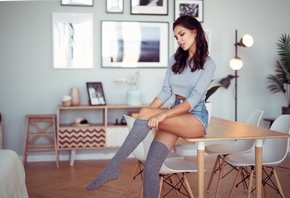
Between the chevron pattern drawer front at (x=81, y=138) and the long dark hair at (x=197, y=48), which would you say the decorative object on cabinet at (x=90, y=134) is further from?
the long dark hair at (x=197, y=48)

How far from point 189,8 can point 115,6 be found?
40.2 inches

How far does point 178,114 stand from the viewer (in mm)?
2629

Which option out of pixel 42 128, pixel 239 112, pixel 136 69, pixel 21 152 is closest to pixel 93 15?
pixel 136 69

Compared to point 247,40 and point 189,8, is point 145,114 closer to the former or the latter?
point 247,40

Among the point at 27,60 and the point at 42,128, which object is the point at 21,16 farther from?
the point at 42,128

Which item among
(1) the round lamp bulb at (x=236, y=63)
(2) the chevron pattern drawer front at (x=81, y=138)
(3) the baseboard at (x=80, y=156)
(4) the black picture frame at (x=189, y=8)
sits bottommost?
(3) the baseboard at (x=80, y=156)

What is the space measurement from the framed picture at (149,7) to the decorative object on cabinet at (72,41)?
0.60 meters

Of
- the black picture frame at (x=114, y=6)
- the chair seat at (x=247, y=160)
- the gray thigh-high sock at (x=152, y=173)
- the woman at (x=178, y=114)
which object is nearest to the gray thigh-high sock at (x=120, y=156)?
the woman at (x=178, y=114)

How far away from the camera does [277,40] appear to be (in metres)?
6.04

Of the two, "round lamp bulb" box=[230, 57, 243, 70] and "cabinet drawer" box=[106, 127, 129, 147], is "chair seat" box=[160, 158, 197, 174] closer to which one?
"cabinet drawer" box=[106, 127, 129, 147]

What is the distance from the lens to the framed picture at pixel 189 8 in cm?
568

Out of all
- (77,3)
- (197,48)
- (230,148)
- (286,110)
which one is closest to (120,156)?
(197,48)

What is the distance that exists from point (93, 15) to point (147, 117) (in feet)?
10.6

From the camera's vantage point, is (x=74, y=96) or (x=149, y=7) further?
(x=149, y=7)
